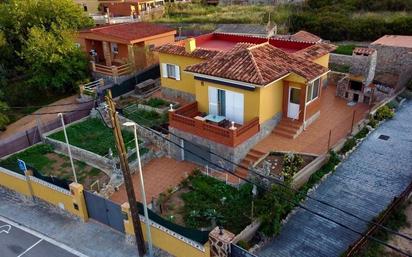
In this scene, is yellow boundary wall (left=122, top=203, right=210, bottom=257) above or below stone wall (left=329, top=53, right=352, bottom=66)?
below

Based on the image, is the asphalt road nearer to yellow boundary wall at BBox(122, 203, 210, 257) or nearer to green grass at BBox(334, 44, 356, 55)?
yellow boundary wall at BBox(122, 203, 210, 257)

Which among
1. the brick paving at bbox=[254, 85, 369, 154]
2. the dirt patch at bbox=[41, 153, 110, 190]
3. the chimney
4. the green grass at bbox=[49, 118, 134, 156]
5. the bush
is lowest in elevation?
the dirt patch at bbox=[41, 153, 110, 190]

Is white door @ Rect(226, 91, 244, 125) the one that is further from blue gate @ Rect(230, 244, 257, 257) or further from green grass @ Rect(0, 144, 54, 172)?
green grass @ Rect(0, 144, 54, 172)

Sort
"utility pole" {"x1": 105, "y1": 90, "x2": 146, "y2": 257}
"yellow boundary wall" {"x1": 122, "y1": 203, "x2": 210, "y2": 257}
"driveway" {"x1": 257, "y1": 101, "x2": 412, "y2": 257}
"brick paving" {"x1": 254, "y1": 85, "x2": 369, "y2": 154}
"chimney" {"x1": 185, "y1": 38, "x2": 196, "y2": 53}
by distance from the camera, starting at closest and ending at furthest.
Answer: "utility pole" {"x1": 105, "y1": 90, "x2": 146, "y2": 257} → "yellow boundary wall" {"x1": 122, "y1": 203, "x2": 210, "y2": 257} → "driveway" {"x1": 257, "y1": 101, "x2": 412, "y2": 257} → "brick paving" {"x1": 254, "y1": 85, "x2": 369, "y2": 154} → "chimney" {"x1": 185, "y1": 38, "x2": 196, "y2": 53}

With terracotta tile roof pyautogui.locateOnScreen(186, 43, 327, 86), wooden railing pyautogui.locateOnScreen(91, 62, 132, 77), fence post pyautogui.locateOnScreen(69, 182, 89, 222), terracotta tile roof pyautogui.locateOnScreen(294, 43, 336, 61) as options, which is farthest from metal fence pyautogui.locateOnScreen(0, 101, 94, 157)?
terracotta tile roof pyautogui.locateOnScreen(294, 43, 336, 61)

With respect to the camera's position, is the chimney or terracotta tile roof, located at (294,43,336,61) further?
the chimney

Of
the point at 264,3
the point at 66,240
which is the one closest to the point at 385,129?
the point at 66,240

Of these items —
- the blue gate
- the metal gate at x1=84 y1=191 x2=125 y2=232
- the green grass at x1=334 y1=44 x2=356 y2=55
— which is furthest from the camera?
the green grass at x1=334 y1=44 x2=356 y2=55
